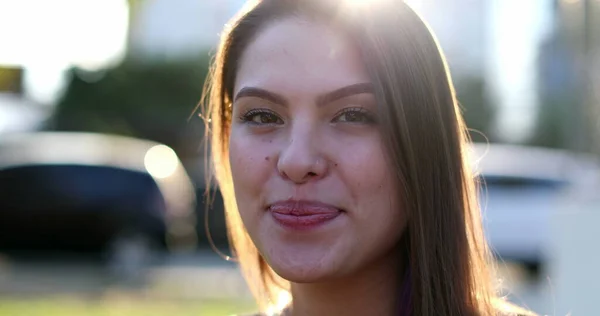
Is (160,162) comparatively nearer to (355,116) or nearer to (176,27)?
(355,116)

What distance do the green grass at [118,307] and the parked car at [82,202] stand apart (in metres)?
2.02

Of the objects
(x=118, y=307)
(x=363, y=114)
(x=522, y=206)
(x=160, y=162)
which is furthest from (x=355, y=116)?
(x=160, y=162)

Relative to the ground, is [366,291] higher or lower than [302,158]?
lower

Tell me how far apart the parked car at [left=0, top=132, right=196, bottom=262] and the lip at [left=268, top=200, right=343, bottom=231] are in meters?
10.6

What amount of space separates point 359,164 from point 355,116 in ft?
0.37

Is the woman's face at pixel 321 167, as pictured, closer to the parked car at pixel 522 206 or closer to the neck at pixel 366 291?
the neck at pixel 366 291

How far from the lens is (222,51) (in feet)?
8.62

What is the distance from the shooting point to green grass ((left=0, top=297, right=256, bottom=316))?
9.72 meters

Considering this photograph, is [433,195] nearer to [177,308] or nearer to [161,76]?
[177,308]

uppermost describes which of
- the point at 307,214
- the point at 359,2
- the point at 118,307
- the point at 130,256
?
the point at 130,256

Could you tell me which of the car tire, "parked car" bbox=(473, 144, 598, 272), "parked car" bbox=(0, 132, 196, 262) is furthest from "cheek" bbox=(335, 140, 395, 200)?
"parked car" bbox=(0, 132, 196, 262)

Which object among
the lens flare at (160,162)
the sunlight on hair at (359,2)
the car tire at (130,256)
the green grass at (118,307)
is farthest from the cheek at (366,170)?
the lens flare at (160,162)

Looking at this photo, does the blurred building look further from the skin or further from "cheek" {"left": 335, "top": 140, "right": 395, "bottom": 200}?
"cheek" {"left": 335, "top": 140, "right": 395, "bottom": 200}

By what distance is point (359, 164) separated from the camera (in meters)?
2.23
